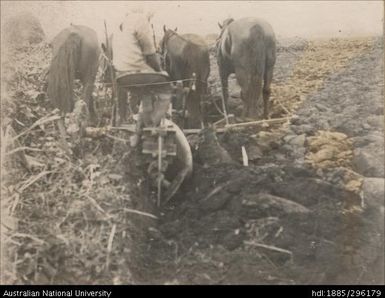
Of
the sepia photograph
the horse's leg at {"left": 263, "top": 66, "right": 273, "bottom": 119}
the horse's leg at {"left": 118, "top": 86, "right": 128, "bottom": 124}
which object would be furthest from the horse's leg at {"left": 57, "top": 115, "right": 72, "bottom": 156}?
the horse's leg at {"left": 263, "top": 66, "right": 273, "bottom": 119}

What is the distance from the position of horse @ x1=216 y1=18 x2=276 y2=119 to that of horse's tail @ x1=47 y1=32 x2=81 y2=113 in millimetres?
1152

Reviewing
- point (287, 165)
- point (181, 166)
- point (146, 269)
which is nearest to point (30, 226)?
point (146, 269)

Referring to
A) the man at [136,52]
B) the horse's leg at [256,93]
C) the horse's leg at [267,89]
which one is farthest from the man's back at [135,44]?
the horse's leg at [267,89]

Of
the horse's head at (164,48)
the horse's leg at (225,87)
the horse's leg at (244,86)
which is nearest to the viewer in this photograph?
the horse's leg at (244,86)

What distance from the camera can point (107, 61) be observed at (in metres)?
4.77

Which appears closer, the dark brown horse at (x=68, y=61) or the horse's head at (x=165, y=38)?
the dark brown horse at (x=68, y=61)

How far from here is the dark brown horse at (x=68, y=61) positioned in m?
4.37

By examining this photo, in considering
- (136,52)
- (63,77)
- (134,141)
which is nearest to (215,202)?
(134,141)

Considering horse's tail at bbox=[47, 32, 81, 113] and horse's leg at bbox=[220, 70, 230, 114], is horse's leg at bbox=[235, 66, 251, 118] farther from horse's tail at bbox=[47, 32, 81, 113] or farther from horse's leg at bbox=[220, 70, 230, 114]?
horse's tail at bbox=[47, 32, 81, 113]

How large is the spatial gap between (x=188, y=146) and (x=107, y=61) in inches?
42.3

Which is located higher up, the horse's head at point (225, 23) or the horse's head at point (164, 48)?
the horse's head at point (225, 23)

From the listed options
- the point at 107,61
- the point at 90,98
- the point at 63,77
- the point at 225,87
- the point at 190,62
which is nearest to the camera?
the point at 63,77

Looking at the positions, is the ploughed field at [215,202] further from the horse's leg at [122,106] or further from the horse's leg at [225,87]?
the horse's leg at [225,87]
